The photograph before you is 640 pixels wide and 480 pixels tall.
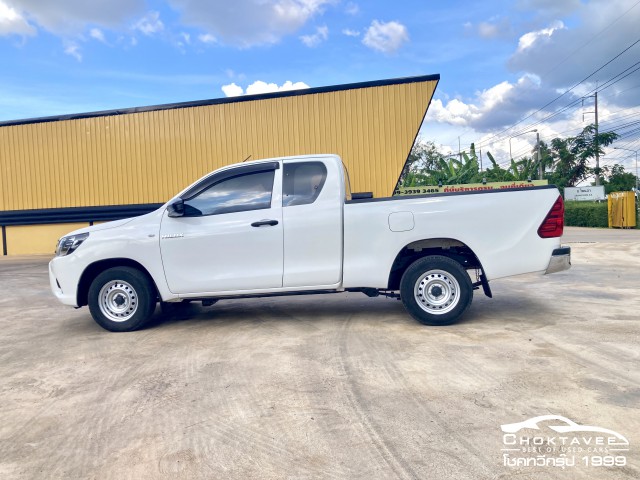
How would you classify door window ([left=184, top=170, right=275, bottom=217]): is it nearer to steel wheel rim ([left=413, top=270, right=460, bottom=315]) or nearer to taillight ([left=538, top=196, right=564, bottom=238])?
steel wheel rim ([left=413, top=270, right=460, bottom=315])

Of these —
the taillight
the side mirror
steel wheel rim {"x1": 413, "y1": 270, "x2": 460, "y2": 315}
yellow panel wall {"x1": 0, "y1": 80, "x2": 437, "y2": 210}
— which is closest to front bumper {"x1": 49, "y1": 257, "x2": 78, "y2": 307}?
the side mirror

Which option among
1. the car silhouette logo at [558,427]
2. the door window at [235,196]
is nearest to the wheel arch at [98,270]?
the door window at [235,196]

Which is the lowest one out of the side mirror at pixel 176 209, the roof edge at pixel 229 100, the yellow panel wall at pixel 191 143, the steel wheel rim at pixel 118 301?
the steel wheel rim at pixel 118 301

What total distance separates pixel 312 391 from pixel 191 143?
13.7 metres

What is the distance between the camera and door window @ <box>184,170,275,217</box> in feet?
19.0

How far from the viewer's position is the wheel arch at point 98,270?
5.93 meters

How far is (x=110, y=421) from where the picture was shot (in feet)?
11.3

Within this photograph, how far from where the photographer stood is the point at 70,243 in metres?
5.93

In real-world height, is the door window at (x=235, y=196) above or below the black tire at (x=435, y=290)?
above

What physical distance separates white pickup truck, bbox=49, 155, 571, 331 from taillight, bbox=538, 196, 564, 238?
1cm

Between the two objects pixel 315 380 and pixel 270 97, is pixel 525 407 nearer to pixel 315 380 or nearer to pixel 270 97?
pixel 315 380

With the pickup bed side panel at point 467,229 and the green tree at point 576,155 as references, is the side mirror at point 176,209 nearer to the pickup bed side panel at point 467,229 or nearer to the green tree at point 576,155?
the pickup bed side panel at point 467,229

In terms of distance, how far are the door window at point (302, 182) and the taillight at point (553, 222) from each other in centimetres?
249

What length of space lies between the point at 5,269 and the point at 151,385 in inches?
480
